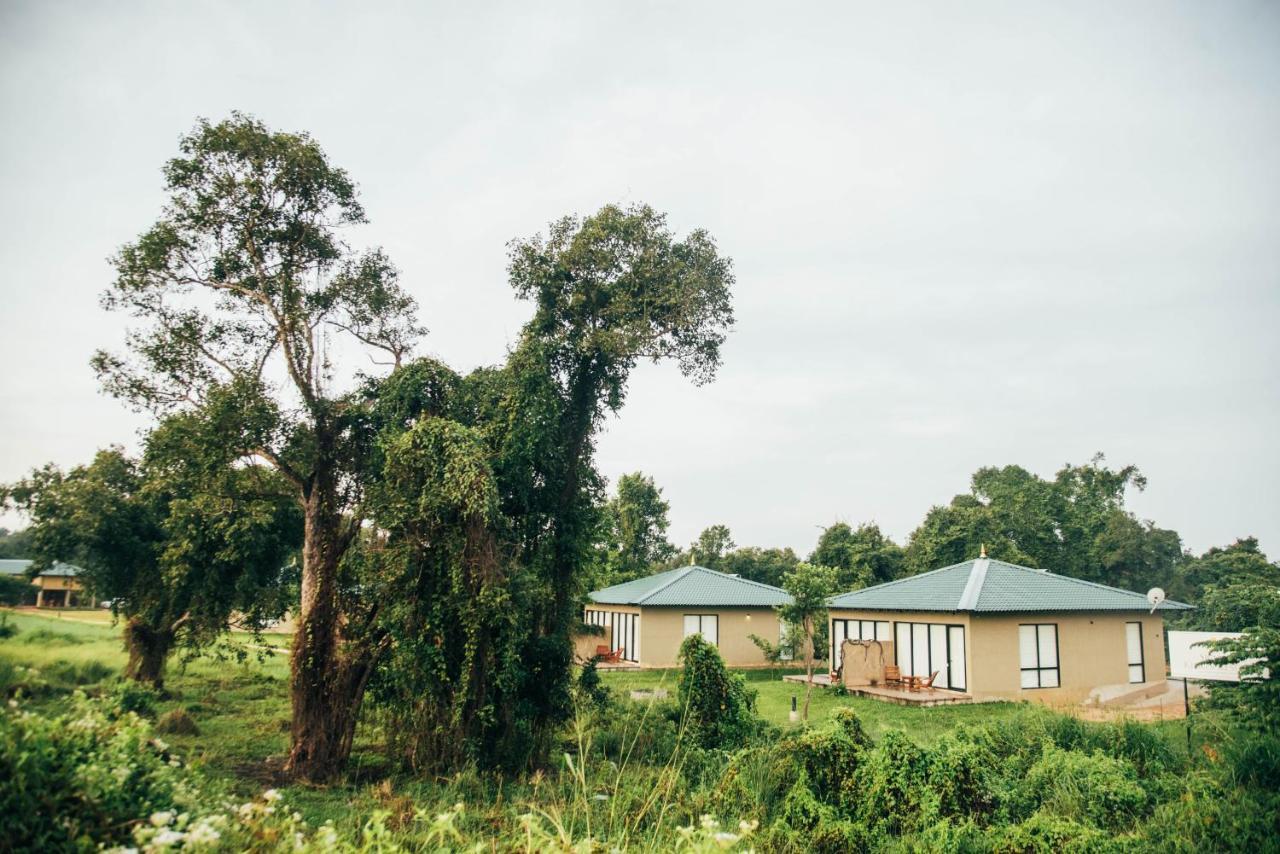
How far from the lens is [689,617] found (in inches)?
1112

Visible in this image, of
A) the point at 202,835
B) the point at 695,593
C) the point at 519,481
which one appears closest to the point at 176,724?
the point at 519,481

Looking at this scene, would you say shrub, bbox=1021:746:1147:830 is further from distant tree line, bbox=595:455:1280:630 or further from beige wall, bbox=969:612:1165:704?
distant tree line, bbox=595:455:1280:630

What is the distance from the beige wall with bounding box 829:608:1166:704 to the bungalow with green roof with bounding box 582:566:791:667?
7123 millimetres

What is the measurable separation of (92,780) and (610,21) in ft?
40.3

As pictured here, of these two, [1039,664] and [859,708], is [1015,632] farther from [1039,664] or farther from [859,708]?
[859,708]

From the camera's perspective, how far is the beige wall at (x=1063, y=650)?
63.9 feet

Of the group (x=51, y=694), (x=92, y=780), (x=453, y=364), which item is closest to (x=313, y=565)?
(x=453, y=364)

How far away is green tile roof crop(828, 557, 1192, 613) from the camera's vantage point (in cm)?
1989

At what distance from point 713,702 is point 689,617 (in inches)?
642

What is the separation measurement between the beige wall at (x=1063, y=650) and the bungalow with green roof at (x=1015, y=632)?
3cm

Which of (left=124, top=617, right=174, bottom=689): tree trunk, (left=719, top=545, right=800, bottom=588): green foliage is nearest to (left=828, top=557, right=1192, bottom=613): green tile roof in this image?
(left=719, top=545, right=800, bottom=588): green foliage

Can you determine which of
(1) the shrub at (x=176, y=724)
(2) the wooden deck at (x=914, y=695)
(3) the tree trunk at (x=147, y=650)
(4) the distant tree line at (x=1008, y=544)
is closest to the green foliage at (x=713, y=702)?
(2) the wooden deck at (x=914, y=695)

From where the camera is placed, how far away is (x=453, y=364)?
12672mm

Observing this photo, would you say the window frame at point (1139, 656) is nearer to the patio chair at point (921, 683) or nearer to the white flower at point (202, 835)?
the patio chair at point (921, 683)
